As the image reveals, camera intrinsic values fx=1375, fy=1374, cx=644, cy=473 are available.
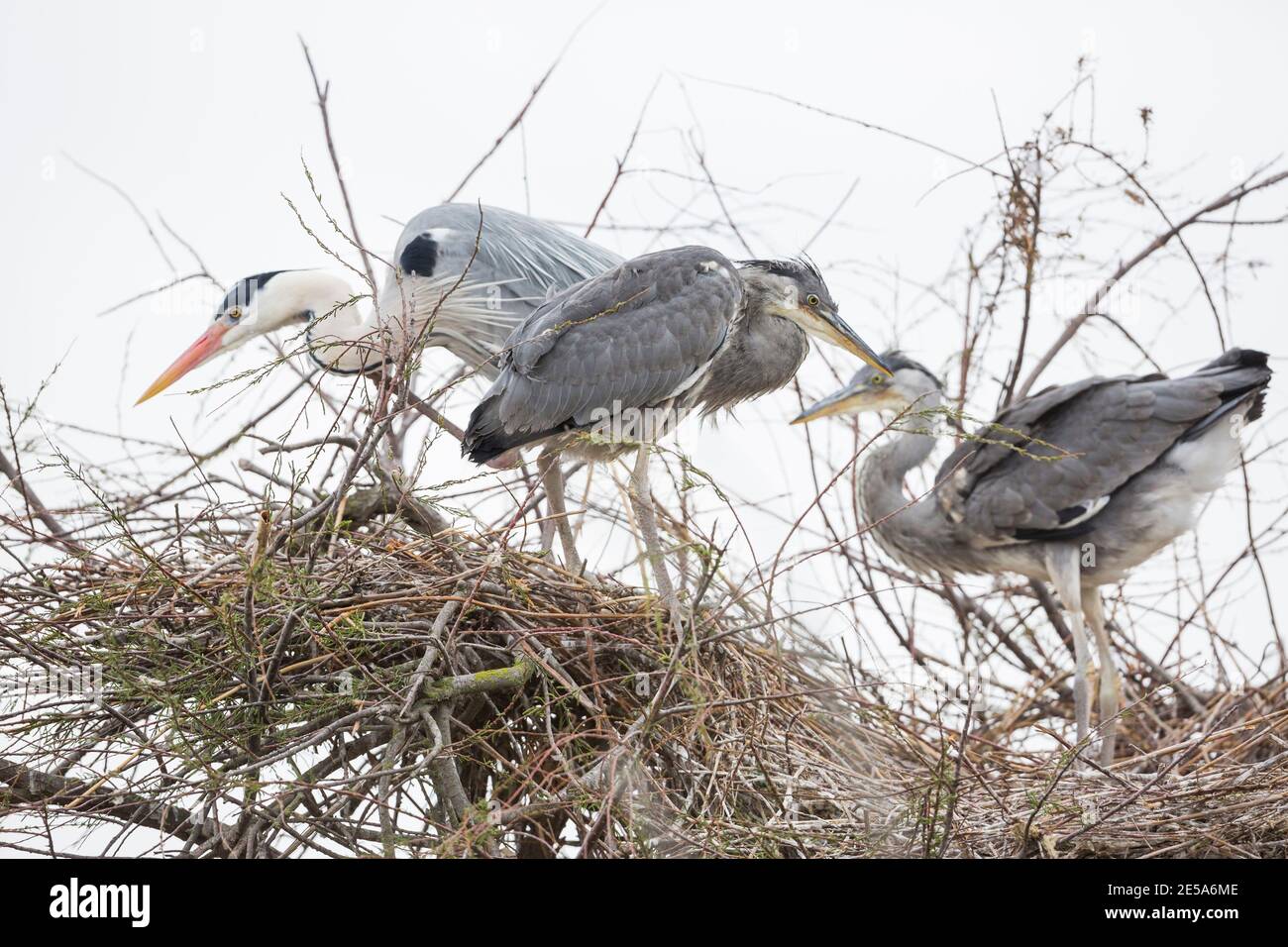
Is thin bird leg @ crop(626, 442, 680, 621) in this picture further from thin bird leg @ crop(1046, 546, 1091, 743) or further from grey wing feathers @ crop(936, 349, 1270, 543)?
thin bird leg @ crop(1046, 546, 1091, 743)

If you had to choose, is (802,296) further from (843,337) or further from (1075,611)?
(1075,611)

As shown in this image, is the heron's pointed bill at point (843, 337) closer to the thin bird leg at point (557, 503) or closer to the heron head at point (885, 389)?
the thin bird leg at point (557, 503)

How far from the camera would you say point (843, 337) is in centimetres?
394

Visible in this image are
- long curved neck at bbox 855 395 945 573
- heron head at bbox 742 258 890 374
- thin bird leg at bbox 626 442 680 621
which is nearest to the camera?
thin bird leg at bbox 626 442 680 621

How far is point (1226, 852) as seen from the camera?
3.04 m

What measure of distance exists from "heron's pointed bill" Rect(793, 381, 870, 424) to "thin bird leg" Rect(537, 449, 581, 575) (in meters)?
1.17

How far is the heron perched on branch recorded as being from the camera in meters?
4.39

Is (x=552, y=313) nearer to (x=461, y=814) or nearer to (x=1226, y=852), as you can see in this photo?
(x=461, y=814)

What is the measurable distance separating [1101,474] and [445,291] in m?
2.22

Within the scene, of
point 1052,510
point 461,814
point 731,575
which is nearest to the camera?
point 461,814

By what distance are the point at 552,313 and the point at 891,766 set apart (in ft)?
4.79

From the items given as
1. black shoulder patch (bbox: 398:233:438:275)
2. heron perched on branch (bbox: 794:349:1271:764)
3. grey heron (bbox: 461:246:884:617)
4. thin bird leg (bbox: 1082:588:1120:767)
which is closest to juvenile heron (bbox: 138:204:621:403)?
black shoulder patch (bbox: 398:233:438:275)
